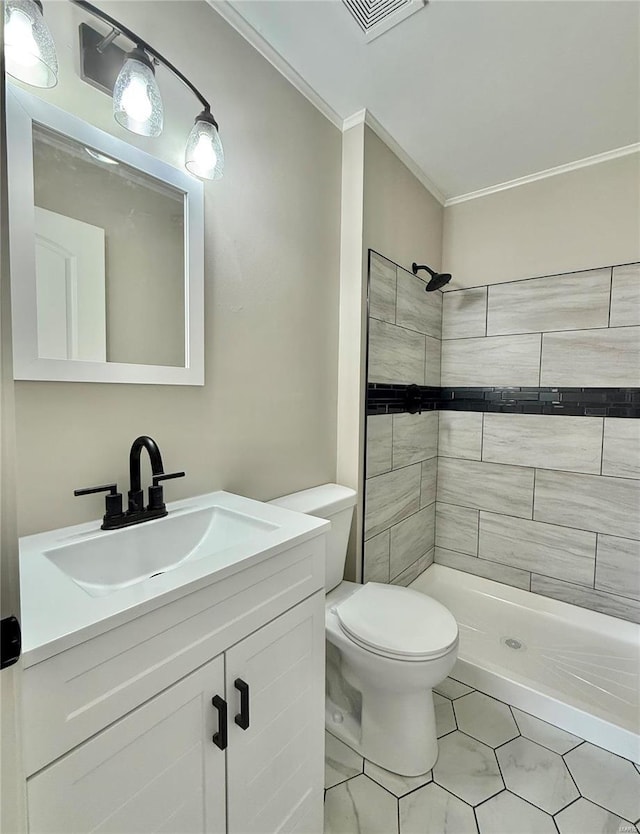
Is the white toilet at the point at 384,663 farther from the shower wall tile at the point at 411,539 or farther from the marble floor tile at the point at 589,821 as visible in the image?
the shower wall tile at the point at 411,539

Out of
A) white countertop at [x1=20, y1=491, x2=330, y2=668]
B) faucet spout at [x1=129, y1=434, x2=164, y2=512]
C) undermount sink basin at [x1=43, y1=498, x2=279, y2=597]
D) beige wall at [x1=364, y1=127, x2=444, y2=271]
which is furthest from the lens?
beige wall at [x1=364, y1=127, x2=444, y2=271]

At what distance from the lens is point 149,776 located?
2.26 feet

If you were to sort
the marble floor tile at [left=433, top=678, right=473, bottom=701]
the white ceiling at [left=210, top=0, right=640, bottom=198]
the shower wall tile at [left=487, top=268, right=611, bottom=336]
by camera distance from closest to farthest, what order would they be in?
the white ceiling at [left=210, top=0, right=640, bottom=198] → the marble floor tile at [left=433, top=678, right=473, bottom=701] → the shower wall tile at [left=487, top=268, right=611, bottom=336]

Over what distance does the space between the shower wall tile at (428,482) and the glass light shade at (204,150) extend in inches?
72.8

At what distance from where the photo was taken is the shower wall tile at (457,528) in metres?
2.43

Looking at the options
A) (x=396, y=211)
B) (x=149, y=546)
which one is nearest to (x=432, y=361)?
(x=396, y=211)

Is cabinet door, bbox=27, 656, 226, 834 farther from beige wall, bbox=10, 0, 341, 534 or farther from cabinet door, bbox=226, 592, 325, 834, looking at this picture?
beige wall, bbox=10, 0, 341, 534

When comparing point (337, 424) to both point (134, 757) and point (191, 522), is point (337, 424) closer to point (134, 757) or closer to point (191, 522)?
point (191, 522)

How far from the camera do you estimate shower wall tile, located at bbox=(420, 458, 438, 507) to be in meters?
2.38

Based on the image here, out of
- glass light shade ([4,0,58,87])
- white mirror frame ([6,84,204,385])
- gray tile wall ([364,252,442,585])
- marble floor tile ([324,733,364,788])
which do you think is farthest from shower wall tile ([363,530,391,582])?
glass light shade ([4,0,58,87])

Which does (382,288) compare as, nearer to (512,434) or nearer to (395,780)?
(512,434)

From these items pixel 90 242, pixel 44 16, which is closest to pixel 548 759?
pixel 90 242

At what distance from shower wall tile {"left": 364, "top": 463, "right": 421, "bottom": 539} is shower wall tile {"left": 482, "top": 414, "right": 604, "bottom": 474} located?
1.62 feet

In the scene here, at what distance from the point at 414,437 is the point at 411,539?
60 cm
